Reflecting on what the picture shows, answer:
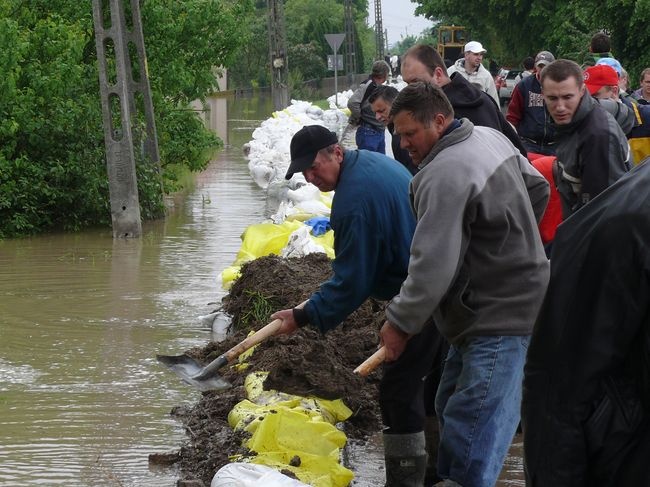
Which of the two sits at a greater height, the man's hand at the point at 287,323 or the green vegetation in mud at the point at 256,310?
the man's hand at the point at 287,323

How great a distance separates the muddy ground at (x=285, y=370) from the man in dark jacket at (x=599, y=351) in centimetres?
305

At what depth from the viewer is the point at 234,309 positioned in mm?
8898

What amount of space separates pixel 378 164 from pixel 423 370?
868 mm

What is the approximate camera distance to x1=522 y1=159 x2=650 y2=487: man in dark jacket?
8.21 ft

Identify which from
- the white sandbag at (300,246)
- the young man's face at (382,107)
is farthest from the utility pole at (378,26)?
the young man's face at (382,107)

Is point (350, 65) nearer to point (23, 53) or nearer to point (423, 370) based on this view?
point (23, 53)

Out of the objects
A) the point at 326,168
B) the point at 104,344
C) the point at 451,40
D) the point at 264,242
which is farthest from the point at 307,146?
the point at 451,40

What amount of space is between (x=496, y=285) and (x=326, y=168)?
3.43 feet

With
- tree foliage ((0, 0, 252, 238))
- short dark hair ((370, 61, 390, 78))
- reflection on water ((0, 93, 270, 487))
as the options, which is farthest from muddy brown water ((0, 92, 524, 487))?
short dark hair ((370, 61, 390, 78))

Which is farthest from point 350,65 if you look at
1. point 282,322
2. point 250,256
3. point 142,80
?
point 282,322

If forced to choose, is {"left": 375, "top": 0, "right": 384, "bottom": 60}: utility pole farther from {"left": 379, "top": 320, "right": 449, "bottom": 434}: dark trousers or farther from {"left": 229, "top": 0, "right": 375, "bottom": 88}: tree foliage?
{"left": 379, "top": 320, "right": 449, "bottom": 434}: dark trousers

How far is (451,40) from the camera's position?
205 feet

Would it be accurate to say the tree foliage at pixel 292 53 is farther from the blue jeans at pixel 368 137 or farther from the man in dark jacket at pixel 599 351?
the man in dark jacket at pixel 599 351

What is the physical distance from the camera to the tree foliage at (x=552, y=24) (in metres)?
22.9
